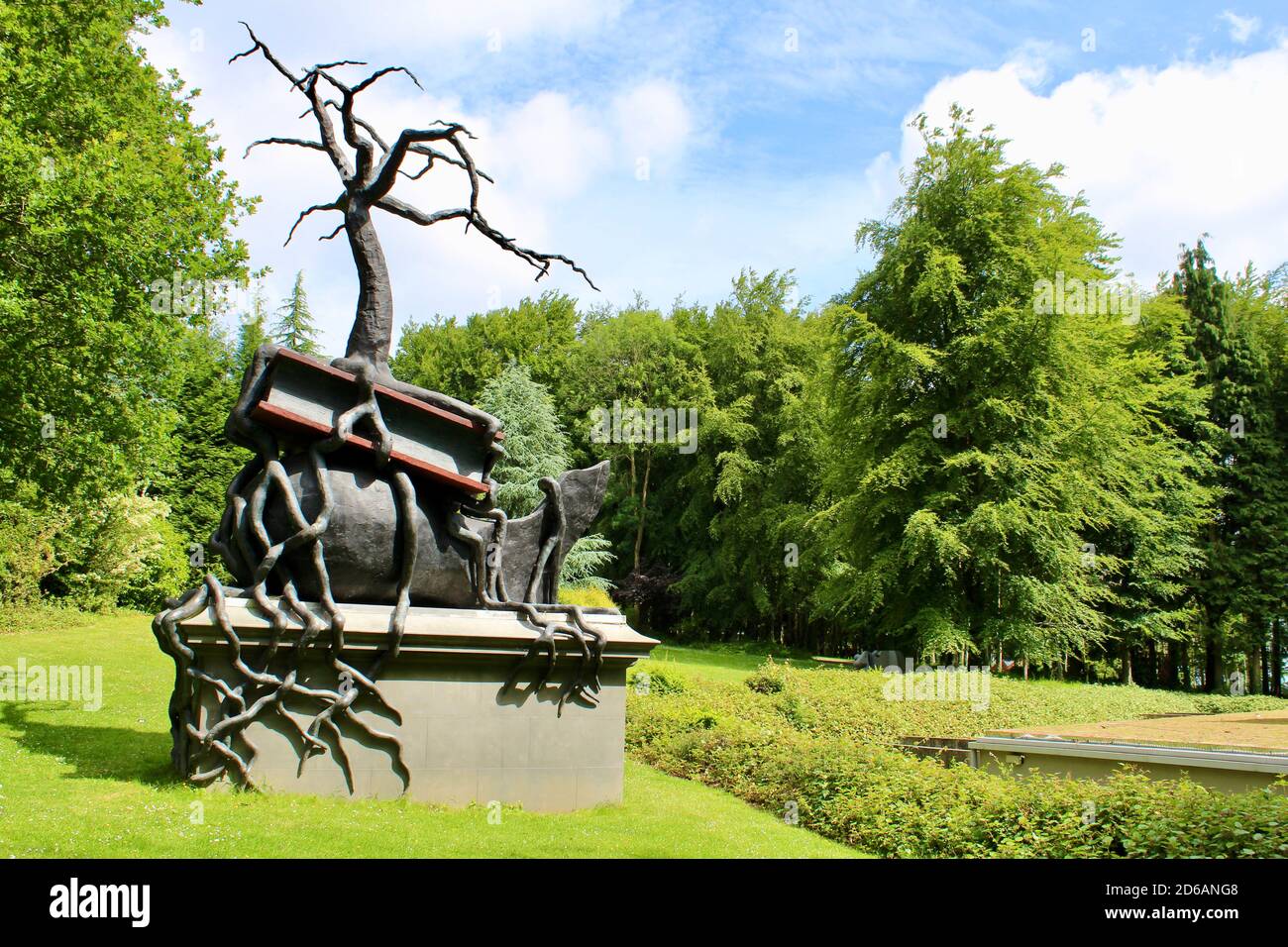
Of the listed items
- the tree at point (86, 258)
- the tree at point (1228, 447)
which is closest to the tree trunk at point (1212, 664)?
the tree at point (1228, 447)

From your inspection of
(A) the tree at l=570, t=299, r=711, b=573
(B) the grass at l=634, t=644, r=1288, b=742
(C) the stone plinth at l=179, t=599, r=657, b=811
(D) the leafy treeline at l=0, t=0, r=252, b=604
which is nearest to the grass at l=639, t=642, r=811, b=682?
(B) the grass at l=634, t=644, r=1288, b=742

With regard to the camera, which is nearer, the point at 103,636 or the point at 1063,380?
the point at 103,636

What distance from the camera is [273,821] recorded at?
6906 mm

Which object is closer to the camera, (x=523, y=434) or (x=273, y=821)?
(x=273, y=821)

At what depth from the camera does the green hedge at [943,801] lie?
668cm

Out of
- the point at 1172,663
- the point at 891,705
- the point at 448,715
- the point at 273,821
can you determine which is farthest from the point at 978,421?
the point at 273,821

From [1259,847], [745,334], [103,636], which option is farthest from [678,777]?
[745,334]

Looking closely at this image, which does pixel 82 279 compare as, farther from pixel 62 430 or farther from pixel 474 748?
pixel 474 748

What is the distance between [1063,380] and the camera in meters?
25.7

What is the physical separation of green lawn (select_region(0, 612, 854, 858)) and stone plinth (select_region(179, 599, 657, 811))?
24 centimetres

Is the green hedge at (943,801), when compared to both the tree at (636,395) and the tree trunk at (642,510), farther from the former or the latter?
the tree trunk at (642,510)

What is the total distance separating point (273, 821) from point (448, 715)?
1.74 meters

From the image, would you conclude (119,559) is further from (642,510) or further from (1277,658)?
(1277,658)
